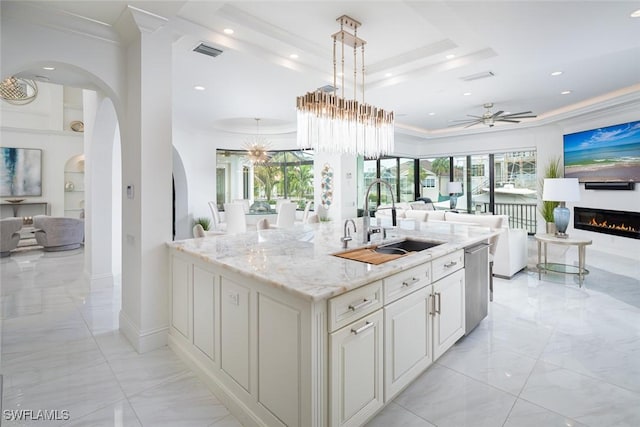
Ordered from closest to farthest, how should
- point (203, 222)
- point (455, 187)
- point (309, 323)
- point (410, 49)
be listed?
point (309, 323) < point (410, 49) < point (203, 222) < point (455, 187)

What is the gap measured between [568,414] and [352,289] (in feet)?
5.14

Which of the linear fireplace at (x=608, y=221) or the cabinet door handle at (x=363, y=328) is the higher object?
the linear fireplace at (x=608, y=221)

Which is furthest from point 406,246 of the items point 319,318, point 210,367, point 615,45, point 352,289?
point 615,45

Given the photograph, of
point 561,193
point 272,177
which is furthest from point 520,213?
point 272,177

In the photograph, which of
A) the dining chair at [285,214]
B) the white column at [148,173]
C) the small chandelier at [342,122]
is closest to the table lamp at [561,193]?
the small chandelier at [342,122]

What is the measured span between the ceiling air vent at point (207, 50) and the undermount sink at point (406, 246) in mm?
2886

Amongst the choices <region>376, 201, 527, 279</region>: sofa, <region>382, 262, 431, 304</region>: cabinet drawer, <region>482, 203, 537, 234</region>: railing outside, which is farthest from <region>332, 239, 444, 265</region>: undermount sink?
<region>482, 203, 537, 234</region>: railing outside

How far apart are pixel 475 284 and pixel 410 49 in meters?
2.93

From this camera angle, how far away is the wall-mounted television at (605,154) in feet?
20.0

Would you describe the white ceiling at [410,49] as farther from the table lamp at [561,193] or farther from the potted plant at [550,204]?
the potted plant at [550,204]

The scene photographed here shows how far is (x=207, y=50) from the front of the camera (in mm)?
3691

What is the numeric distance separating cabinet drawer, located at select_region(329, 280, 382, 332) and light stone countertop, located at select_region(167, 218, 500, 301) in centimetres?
6

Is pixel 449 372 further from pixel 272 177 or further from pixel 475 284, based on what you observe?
pixel 272 177

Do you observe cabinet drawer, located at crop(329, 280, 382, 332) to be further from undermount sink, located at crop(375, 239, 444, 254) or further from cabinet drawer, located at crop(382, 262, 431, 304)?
undermount sink, located at crop(375, 239, 444, 254)
